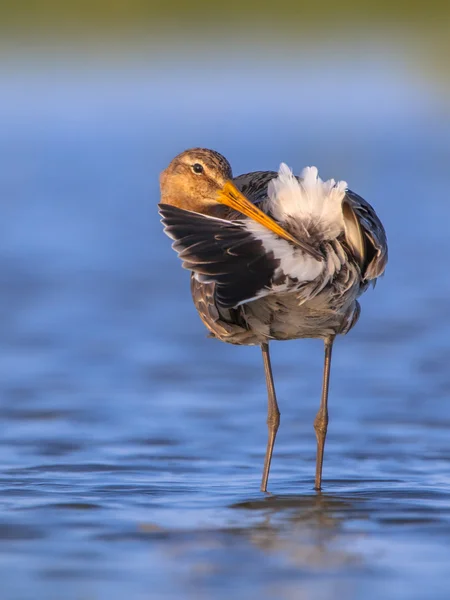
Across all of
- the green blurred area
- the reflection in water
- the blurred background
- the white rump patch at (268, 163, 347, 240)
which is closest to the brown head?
the white rump patch at (268, 163, 347, 240)

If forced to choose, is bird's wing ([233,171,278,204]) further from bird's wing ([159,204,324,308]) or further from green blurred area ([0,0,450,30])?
green blurred area ([0,0,450,30])

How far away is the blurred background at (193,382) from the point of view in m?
5.45

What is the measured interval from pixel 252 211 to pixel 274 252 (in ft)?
1.77

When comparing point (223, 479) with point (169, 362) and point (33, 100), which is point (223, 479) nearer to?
point (169, 362)

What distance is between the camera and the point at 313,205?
657cm

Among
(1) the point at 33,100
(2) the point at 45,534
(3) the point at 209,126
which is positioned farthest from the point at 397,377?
(1) the point at 33,100

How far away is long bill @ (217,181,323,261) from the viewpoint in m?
6.35

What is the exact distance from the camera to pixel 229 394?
9102 millimetres

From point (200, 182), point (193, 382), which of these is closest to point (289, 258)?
point (200, 182)

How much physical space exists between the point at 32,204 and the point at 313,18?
17114 millimetres

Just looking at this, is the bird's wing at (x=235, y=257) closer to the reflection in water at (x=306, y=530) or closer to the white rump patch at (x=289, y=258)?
the white rump patch at (x=289, y=258)

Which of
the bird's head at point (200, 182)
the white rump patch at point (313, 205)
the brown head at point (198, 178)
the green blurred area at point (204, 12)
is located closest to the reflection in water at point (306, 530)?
the white rump patch at point (313, 205)

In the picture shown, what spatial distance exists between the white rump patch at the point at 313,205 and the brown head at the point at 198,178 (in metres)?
0.73

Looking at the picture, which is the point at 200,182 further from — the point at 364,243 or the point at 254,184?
the point at 364,243
